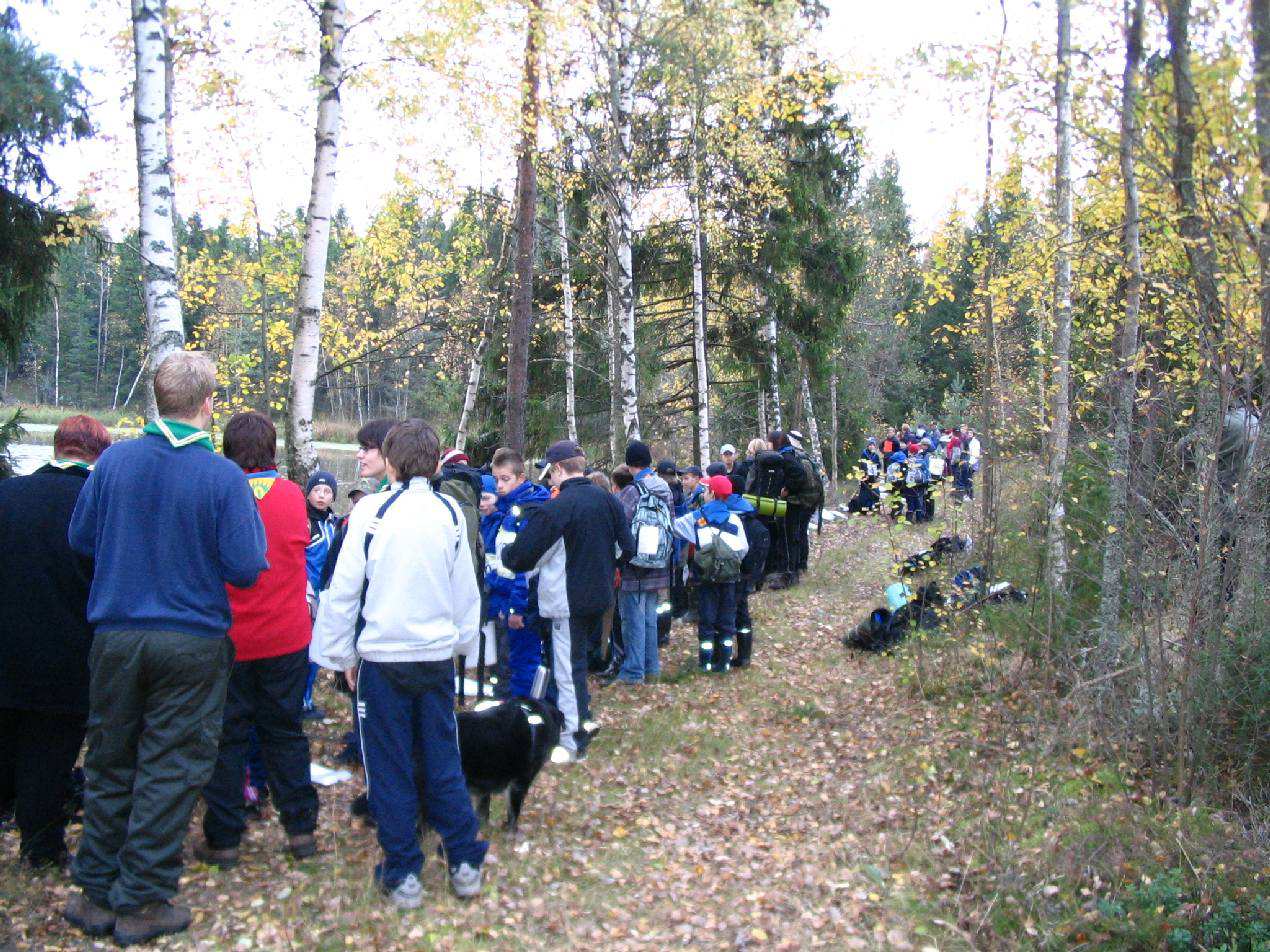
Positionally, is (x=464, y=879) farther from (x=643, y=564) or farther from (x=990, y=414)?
(x=990, y=414)

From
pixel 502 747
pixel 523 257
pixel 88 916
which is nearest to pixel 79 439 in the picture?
pixel 88 916

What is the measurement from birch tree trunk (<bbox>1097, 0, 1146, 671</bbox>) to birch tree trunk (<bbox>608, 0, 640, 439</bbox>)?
7.79 m

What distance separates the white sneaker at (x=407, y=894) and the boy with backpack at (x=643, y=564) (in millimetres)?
3954

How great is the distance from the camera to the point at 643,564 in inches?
318

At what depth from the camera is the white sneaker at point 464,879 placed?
4293mm

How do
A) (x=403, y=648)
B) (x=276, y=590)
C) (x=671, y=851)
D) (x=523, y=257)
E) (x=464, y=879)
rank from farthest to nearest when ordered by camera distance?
(x=523, y=257)
(x=671, y=851)
(x=276, y=590)
(x=464, y=879)
(x=403, y=648)

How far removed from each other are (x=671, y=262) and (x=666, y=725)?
1230 cm

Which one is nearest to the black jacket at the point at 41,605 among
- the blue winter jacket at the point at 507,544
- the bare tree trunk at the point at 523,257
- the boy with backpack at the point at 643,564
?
the blue winter jacket at the point at 507,544

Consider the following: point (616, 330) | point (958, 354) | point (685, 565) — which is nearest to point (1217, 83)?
point (685, 565)

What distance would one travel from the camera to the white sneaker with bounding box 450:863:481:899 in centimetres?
429

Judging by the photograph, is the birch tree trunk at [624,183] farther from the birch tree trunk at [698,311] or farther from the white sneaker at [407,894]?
the white sneaker at [407,894]

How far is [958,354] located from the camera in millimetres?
38469

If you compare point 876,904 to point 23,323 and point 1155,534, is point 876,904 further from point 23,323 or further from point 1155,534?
point 23,323

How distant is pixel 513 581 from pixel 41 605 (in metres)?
3.22
